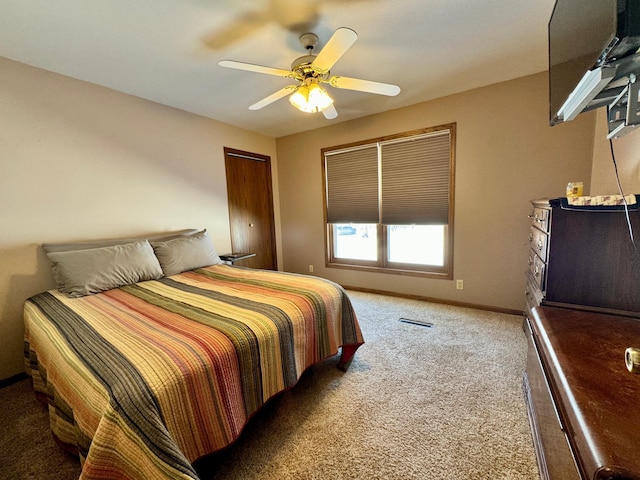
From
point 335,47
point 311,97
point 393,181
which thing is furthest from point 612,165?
point 311,97

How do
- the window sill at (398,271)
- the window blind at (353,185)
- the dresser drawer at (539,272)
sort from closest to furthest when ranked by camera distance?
the dresser drawer at (539,272), the window sill at (398,271), the window blind at (353,185)

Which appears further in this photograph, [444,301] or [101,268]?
[444,301]

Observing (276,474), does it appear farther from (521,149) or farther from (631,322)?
(521,149)

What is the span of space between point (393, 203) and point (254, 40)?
90.3 inches

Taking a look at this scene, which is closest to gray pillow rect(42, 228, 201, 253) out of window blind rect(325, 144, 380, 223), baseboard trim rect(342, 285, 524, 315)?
window blind rect(325, 144, 380, 223)

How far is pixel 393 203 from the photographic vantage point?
342 centimetres

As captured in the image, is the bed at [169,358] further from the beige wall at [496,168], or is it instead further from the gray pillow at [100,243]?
the beige wall at [496,168]

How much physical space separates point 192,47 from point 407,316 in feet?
10.1

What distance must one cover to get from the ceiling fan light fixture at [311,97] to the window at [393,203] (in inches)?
63.9

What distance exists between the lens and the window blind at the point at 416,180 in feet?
10.0

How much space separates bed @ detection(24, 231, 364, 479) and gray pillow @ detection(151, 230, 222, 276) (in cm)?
47

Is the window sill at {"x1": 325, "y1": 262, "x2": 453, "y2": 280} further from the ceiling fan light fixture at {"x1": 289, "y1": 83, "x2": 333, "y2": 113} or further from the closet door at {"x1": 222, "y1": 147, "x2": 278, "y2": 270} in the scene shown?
the ceiling fan light fixture at {"x1": 289, "y1": 83, "x2": 333, "y2": 113}

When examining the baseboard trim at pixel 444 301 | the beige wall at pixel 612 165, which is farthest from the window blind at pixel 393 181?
the beige wall at pixel 612 165

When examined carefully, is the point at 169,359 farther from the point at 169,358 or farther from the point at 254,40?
the point at 254,40
